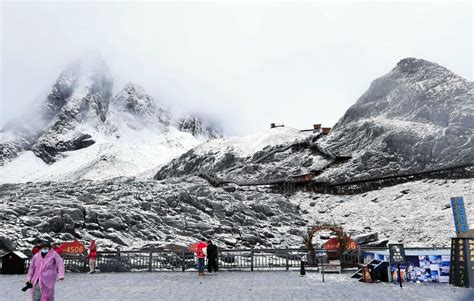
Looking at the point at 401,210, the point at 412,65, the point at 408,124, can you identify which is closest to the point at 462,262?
the point at 401,210

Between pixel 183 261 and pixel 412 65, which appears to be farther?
pixel 412 65

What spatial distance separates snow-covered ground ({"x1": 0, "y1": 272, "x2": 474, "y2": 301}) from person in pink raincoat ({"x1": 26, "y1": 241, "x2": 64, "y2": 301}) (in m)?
4.36

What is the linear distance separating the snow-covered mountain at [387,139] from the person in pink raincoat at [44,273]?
59.4 metres

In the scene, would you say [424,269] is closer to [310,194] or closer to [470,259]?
[470,259]

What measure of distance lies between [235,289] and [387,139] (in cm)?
6541

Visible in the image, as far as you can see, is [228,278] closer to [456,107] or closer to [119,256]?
[119,256]

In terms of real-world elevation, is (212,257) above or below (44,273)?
above

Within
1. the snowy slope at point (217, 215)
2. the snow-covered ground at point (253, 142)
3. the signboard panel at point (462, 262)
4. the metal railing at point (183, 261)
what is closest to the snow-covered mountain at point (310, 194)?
the snowy slope at point (217, 215)

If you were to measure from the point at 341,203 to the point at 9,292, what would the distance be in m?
47.2

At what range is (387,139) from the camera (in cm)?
7600

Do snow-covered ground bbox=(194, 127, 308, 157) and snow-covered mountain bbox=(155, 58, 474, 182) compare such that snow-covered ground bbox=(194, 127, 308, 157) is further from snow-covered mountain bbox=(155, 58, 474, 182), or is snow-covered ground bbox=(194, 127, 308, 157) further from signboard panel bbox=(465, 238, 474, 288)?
signboard panel bbox=(465, 238, 474, 288)

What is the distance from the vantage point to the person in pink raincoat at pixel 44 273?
1013 cm

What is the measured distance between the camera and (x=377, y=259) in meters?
19.8

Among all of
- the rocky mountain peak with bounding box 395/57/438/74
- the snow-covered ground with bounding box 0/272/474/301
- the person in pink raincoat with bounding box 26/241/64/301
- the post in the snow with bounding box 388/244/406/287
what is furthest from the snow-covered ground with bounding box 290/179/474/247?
the rocky mountain peak with bounding box 395/57/438/74
